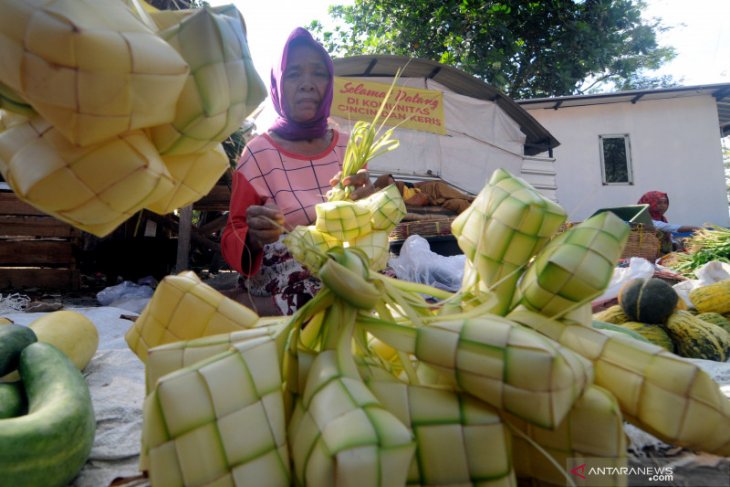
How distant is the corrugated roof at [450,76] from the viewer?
797cm

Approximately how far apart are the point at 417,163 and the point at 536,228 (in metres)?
8.00

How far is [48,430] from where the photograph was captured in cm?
94

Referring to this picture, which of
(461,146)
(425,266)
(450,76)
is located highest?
(450,76)

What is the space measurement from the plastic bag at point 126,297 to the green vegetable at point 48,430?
3399mm

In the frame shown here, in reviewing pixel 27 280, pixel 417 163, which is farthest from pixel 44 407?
pixel 417 163

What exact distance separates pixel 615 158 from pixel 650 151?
0.77 metres

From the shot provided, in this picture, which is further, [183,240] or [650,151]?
[650,151]

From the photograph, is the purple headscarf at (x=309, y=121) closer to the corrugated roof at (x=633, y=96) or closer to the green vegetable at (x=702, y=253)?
the green vegetable at (x=702, y=253)

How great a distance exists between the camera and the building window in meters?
11.1

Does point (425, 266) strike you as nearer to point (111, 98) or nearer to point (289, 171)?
point (289, 171)

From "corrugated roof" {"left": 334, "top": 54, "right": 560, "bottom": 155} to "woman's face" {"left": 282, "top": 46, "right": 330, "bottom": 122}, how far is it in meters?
5.15

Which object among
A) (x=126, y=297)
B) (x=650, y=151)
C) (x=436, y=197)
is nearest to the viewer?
(x=126, y=297)

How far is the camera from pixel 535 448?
0.55 m

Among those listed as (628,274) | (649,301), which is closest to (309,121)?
(649,301)
